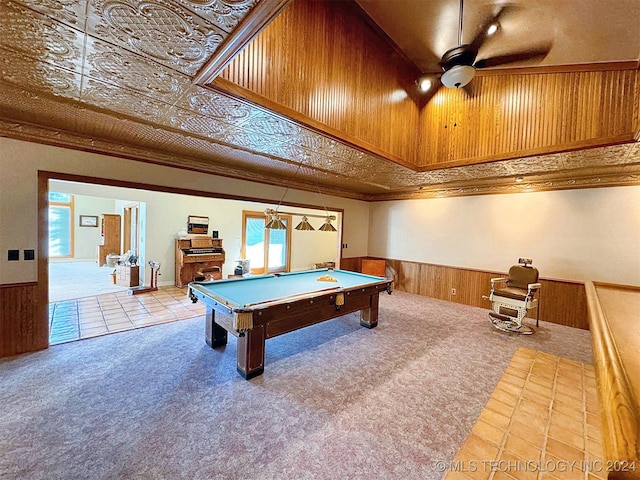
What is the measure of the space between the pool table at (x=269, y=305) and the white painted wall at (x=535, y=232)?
9.13 ft

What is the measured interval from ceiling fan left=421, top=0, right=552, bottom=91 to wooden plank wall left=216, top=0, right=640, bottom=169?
0.21 m

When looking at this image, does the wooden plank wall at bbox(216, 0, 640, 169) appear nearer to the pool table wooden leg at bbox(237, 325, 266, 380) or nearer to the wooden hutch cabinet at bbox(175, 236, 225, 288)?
the pool table wooden leg at bbox(237, 325, 266, 380)

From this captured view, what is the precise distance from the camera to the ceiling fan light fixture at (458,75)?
2.97 m

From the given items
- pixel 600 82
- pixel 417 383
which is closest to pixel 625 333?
pixel 417 383

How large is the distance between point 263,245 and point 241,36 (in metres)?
7.15

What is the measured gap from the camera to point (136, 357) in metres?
2.99

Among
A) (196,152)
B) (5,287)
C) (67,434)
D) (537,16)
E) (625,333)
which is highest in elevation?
(537,16)

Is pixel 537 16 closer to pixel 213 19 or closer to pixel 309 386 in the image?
pixel 213 19

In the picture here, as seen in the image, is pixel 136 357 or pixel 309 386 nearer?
pixel 309 386

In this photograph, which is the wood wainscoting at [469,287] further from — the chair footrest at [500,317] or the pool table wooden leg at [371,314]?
the pool table wooden leg at [371,314]

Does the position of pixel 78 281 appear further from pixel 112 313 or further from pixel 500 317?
pixel 500 317

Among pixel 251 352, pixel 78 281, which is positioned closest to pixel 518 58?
pixel 251 352

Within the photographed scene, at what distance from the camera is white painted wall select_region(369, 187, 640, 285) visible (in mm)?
4145

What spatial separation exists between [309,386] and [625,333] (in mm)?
2304
